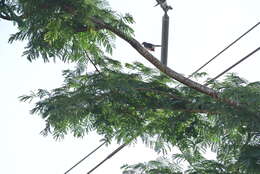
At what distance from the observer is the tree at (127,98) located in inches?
74.4

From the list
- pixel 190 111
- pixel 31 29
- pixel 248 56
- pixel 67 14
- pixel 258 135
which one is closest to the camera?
pixel 67 14

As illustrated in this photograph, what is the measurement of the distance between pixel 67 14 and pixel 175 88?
0.85 metres

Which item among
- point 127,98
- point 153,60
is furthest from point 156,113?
point 153,60

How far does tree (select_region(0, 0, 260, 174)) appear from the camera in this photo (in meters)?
1.89

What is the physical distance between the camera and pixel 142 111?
237 cm

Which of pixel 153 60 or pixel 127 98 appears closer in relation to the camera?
pixel 153 60

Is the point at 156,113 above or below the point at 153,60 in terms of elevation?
below

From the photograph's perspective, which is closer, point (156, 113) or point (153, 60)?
point (153, 60)

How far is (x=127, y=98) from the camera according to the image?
2.27 metres

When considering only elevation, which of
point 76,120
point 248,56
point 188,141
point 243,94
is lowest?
point 188,141

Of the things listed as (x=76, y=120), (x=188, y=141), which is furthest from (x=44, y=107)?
(x=188, y=141)

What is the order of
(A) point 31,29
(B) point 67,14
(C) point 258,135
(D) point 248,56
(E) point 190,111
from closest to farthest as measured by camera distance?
(B) point 67,14
(A) point 31,29
(C) point 258,135
(E) point 190,111
(D) point 248,56

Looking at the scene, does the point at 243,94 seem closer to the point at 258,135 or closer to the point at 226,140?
the point at 258,135

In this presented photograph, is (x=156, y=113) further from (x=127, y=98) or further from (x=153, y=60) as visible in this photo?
(x=153, y=60)
